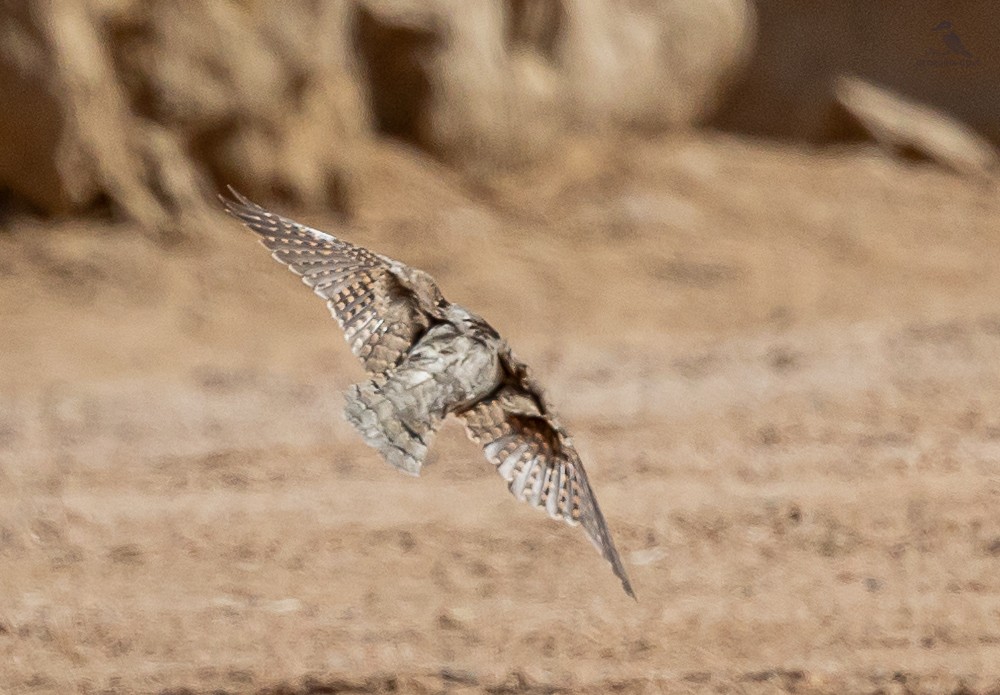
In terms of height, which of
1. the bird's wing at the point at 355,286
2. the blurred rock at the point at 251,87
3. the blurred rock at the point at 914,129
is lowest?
the bird's wing at the point at 355,286

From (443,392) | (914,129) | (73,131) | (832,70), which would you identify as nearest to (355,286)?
(443,392)

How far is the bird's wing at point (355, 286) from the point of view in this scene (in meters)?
3.77

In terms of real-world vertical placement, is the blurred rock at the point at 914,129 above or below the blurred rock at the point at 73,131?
above

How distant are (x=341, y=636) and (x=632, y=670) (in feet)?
3.23

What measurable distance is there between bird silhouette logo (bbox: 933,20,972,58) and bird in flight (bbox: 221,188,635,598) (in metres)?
9.15

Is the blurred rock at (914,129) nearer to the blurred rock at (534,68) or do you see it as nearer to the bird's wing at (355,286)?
the blurred rock at (534,68)

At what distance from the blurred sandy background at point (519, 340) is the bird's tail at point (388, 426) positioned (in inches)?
54.4

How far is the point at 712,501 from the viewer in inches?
248

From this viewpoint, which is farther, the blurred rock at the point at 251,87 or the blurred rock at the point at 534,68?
the blurred rock at the point at 534,68

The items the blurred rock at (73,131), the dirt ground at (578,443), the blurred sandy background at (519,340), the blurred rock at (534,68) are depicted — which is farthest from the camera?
the blurred rock at (534,68)

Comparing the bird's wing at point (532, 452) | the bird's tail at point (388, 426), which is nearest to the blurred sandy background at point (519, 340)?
the bird's wing at point (532, 452)

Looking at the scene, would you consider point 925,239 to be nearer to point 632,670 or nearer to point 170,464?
point 170,464

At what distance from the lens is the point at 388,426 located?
3.42 metres

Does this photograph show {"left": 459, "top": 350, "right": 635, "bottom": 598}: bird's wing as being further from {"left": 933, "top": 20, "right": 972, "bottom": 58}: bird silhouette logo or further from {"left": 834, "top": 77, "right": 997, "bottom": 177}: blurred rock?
{"left": 834, "top": 77, "right": 997, "bottom": 177}: blurred rock
